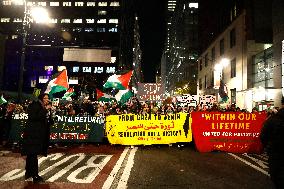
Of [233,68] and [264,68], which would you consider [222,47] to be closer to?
[233,68]

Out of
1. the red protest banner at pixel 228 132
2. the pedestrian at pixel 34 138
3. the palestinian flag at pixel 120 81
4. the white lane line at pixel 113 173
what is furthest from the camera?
the palestinian flag at pixel 120 81

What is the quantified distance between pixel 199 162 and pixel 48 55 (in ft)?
323

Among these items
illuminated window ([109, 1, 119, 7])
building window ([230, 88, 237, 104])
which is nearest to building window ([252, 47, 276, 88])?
building window ([230, 88, 237, 104])

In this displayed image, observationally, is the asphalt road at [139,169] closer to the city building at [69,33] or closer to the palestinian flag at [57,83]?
the palestinian flag at [57,83]

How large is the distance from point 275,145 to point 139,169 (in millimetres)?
4483

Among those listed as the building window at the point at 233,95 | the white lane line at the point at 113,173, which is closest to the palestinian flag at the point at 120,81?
the white lane line at the point at 113,173

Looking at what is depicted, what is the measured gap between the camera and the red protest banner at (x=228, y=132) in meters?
12.0

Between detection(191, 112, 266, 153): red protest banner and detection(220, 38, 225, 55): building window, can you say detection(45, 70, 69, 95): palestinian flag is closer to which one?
detection(191, 112, 266, 153): red protest banner

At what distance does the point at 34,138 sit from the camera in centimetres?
694

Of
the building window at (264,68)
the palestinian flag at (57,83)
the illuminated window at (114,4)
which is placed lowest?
the palestinian flag at (57,83)

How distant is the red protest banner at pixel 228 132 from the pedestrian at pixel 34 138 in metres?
6.70

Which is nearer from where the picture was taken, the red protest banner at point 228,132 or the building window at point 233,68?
the red protest banner at point 228,132

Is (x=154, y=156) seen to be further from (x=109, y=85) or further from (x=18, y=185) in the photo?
(x=109, y=85)

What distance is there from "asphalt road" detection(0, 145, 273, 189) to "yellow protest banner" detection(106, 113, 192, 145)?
782 millimetres
